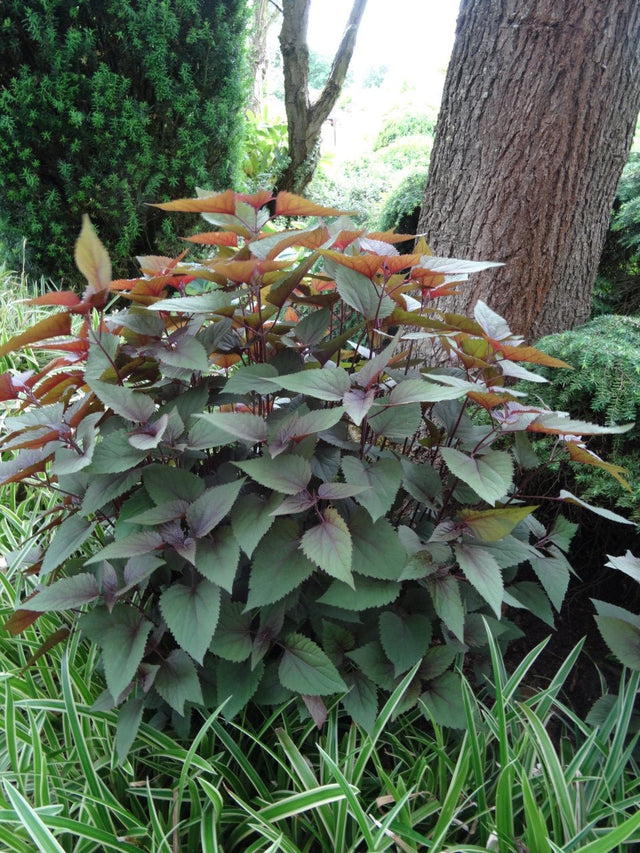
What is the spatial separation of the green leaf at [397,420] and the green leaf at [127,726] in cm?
73

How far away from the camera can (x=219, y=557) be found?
1.07 metres

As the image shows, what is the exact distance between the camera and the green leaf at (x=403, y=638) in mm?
1172

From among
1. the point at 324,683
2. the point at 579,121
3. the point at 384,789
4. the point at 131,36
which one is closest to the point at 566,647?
the point at 384,789

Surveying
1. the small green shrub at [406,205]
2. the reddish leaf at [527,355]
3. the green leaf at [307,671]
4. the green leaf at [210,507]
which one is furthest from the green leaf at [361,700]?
the small green shrub at [406,205]

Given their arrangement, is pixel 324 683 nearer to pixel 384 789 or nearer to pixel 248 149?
pixel 384 789

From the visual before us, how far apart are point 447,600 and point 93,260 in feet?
2.95

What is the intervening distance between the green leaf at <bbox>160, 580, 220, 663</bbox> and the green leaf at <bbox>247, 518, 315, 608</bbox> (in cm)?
7

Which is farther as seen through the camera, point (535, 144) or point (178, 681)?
point (535, 144)

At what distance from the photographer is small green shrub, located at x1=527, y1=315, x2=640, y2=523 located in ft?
5.40

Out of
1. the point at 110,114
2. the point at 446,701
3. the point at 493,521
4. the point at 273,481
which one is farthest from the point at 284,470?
the point at 110,114

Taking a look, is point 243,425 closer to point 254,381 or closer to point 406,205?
point 254,381

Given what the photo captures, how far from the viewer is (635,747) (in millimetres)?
1316

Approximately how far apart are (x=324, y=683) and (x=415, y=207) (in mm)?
2995

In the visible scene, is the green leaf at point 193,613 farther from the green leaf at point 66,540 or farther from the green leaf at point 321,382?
the green leaf at point 321,382
